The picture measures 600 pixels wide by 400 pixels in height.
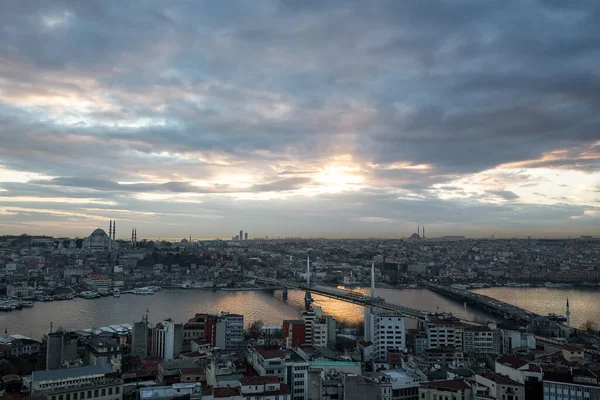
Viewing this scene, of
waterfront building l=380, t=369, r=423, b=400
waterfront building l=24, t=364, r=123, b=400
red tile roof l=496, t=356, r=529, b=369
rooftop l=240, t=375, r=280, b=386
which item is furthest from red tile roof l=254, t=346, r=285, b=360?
red tile roof l=496, t=356, r=529, b=369

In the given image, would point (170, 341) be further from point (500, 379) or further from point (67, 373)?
point (500, 379)

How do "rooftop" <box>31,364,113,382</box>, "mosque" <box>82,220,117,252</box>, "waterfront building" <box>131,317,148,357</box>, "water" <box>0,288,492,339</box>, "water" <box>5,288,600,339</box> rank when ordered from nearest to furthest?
"rooftop" <box>31,364,113,382</box> → "waterfront building" <box>131,317,148,357</box> → "water" <box>0,288,492,339</box> → "water" <box>5,288,600,339</box> → "mosque" <box>82,220,117,252</box>

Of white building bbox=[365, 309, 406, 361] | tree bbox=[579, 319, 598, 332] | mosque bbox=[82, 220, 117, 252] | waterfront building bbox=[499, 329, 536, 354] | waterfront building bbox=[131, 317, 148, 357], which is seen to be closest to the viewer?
waterfront building bbox=[131, 317, 148, 357]

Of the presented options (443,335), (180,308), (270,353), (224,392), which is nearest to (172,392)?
(224,392)

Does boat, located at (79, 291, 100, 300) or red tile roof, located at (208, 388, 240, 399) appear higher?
red tile roof, located at (208, 388, 240, 399)

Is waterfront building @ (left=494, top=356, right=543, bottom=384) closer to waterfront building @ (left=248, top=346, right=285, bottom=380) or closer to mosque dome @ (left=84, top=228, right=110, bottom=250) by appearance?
waterfront building @ (left=248, top=346, right=285, bottom=380)

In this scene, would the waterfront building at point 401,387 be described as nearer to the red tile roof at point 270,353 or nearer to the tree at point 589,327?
the red tile roof at point 270,353

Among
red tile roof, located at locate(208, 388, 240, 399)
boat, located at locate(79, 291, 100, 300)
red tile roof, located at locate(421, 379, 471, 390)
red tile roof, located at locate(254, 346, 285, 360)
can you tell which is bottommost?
boat, located at locate(79, 291, 100, 300)
